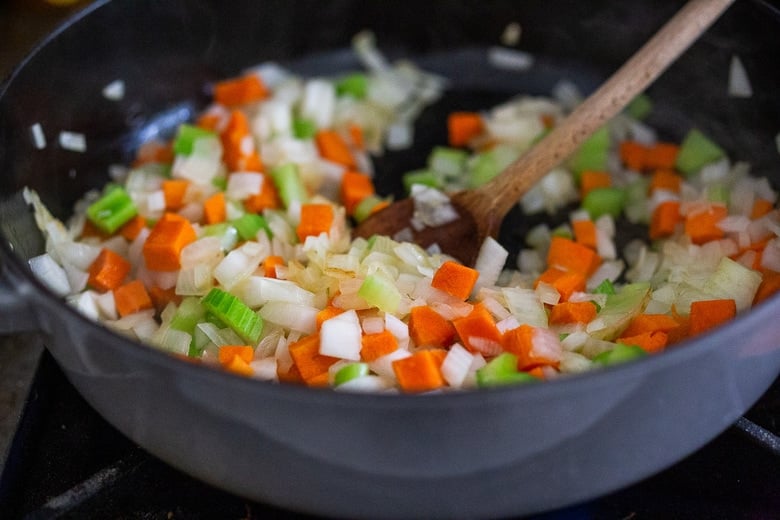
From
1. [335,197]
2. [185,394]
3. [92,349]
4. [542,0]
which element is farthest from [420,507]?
[542,0]

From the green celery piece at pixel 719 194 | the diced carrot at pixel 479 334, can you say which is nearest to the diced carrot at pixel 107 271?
the diced carrot at pixel 479 334

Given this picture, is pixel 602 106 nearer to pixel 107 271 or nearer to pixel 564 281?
pixel 564 281

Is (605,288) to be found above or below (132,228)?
above

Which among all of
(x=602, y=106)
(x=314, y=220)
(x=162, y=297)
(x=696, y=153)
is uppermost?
(x=602, y=106)

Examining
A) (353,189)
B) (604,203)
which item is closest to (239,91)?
(353,189)

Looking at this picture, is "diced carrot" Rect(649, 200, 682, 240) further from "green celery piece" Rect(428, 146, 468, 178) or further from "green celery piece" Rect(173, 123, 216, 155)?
"green celery piece" Rect(173, 123, 216, 155)

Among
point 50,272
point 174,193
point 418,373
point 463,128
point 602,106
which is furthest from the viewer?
point 463,128

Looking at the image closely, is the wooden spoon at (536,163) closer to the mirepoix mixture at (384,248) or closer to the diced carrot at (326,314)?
the mirepoix mixture at (384,248)
